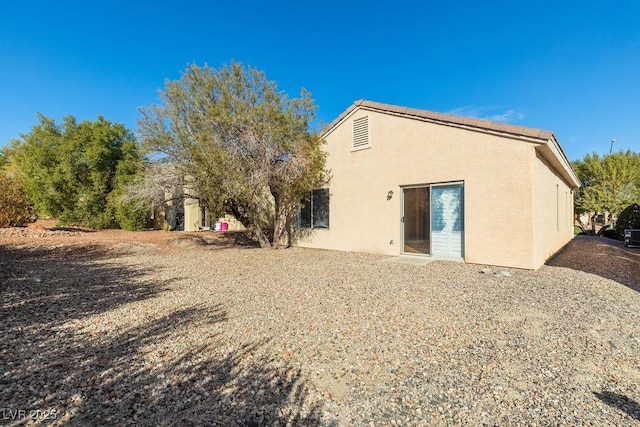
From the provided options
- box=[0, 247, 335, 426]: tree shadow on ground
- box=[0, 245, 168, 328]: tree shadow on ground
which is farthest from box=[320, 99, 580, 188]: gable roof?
box=[0, 245, 168, 328]: tree shadow on ground

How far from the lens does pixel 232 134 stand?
9.26 metres

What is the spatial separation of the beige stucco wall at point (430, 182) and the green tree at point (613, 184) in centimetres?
1785

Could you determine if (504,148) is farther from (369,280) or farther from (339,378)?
(339,378)

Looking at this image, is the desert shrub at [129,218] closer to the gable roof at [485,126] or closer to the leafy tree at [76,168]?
the leafy tree at [76,168]

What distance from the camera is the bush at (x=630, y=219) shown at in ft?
46.4

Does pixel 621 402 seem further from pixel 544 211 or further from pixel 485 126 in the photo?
pixel 544 211

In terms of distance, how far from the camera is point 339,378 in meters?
2.72

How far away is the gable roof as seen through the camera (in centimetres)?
723

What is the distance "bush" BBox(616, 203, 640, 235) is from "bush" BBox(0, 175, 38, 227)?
30.1m

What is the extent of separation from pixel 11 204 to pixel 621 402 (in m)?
21.1

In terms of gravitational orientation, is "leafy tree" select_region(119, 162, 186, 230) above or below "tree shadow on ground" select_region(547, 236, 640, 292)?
above

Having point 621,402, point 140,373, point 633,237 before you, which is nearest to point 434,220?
point 621,402

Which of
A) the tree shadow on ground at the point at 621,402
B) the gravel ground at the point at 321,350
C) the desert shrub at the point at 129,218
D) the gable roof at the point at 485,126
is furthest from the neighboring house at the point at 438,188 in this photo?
the desert shrub at the point at 129,218

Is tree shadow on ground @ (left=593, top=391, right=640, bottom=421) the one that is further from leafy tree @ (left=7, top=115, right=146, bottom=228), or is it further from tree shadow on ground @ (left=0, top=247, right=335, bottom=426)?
leafy tree @ (left=7, top=115, right=146, bottom=228)
